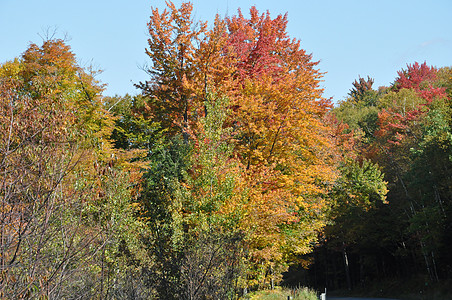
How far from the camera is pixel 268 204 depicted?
53.6 ft

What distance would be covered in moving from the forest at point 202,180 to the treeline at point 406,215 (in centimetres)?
17

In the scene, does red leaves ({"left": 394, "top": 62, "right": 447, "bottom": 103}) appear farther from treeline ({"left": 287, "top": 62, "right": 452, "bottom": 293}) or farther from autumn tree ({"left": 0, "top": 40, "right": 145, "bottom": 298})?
autumn tree ({"left": 0, "top": 40, "right": 145, "bottom": 298})

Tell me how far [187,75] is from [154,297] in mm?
11582

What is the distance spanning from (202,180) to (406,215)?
80.4 feet

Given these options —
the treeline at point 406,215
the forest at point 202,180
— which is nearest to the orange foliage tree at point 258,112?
the forest at point 202,180

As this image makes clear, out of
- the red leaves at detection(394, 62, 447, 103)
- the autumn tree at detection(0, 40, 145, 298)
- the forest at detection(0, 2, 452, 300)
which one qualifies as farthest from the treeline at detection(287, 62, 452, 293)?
the autumn tree at detection(0, 40, 145, 298)

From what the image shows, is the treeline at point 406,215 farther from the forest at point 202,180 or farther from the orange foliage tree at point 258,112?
the orange foliage tree at point 258,112

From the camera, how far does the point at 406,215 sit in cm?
3148

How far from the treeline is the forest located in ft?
0.55

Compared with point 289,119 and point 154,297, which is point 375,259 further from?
point 154,297

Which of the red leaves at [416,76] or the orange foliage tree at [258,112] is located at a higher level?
the red leaves at [416,76]

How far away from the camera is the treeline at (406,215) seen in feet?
86.0

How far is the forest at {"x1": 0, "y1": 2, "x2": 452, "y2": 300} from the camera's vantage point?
6.63 m

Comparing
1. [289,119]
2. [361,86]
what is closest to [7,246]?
[289,119]
